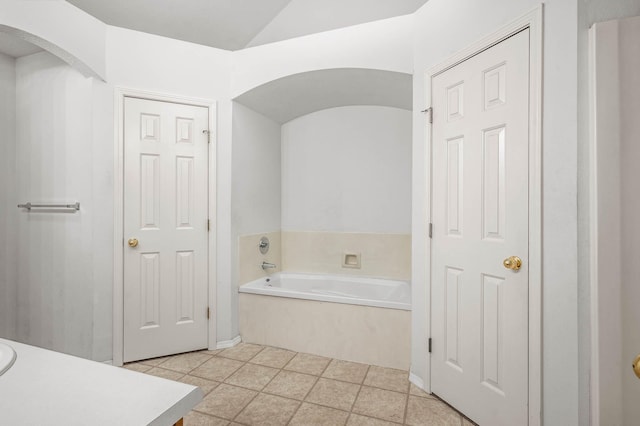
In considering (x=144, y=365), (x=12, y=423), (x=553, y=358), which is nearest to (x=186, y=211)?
(x=144, y=365)

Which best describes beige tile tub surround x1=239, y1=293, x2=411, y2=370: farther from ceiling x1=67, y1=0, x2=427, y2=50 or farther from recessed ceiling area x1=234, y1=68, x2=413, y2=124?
ceiling x1=67, y1=0, x2=427, y2=50

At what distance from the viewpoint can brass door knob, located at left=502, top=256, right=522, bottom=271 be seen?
5.42 feet

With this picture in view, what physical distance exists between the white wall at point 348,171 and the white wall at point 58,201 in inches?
73.1

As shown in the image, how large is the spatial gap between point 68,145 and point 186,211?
100 cm

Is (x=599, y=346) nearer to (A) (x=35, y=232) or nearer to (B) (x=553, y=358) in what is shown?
(B) (x=553, y=358)

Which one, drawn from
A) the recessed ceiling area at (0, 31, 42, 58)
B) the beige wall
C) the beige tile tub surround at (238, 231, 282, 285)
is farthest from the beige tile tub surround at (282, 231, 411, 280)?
the recessed ceiling area at (0, 31, 42, 58)

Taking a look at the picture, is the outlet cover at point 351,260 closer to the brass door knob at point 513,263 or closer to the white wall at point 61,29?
the brass door knob at point 513,263

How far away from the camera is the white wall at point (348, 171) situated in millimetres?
3430

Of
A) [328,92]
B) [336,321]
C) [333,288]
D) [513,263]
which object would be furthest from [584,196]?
[333,288]

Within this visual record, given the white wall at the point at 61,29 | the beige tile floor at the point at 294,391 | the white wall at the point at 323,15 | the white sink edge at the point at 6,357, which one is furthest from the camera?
the white wall at the point at 323,15

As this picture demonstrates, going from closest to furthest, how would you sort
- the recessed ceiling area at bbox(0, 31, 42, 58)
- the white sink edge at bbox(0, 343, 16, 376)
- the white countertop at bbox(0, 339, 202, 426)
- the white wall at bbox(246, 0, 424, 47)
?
the white countertop at bbox(0, 339, 202, 426), the white sink edge at bbox(0, 343, 16, 376), the white wall at bbox(246, 0, 424, 47), the recessed ceiling area at bbox(0, 31, 42, 58)

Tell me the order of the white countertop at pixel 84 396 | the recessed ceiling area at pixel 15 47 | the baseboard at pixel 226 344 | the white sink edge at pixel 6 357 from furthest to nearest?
the baseboard at pixel 226 344 → the recessed ceiling area at pixel 15 47 → the white sink edge at pixel 6 357 → the white countertop at pixel 84 396

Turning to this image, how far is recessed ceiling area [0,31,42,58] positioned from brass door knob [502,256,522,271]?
3743 millimetres

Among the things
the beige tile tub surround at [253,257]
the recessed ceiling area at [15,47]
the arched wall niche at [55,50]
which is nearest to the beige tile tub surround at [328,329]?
the beige tile tub surround at [253,257]
